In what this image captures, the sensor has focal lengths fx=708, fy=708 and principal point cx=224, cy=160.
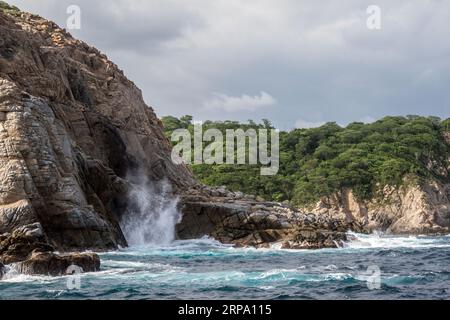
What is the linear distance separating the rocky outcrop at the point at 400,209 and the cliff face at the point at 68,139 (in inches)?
1447

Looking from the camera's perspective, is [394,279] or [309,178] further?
[309,178]

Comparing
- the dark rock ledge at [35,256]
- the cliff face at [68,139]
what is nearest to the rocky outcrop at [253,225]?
the cliff face at [68,139]

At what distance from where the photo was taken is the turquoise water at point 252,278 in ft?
81.9

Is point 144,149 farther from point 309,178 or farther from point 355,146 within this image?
point 355,146

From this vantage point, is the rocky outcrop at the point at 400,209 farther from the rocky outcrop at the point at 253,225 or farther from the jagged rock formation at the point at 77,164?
the jagged rock formation at the point at 77,164

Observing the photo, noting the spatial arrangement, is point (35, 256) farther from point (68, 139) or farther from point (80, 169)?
point (80, 169)

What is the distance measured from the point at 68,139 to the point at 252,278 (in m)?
23.2

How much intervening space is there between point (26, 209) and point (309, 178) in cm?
7223

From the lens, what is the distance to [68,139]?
4853cm

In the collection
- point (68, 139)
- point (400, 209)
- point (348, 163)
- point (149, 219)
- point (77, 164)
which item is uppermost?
point (348, 163)

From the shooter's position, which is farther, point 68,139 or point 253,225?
point 253,225

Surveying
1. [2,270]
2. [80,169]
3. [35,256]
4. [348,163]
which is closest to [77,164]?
[80,169]
